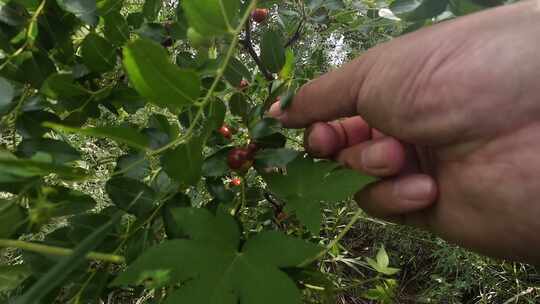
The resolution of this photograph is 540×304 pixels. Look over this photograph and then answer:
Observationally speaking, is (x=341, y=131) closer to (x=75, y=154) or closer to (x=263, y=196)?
(x=263, y=196)

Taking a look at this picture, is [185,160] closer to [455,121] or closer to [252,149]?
[252,149]

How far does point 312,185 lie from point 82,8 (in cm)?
39

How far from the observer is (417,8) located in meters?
0.81

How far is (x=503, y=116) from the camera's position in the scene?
809 mm

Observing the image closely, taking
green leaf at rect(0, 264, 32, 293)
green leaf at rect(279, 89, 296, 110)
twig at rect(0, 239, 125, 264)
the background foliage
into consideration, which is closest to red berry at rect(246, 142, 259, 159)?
the background foliage

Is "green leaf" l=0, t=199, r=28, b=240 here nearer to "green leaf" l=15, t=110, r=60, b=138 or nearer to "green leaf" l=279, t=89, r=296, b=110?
"green leaf" l=15, t=110, r=60, b=138

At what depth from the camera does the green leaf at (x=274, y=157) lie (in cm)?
74

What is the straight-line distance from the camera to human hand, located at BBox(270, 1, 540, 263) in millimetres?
787

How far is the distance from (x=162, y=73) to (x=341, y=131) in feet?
1.77

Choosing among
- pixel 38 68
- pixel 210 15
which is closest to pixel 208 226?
pixel 210 15

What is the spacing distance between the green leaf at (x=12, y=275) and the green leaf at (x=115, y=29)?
0.35 m

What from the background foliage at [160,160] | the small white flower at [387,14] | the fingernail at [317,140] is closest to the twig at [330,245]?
the background foliage at [160,160]

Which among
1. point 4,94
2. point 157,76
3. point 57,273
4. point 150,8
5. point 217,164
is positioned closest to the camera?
point 57,273

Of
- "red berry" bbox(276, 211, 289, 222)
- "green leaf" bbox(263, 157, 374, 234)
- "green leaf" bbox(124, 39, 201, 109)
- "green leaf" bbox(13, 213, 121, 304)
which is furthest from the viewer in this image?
"red berry" bbox(276, 211, 289, 222)
